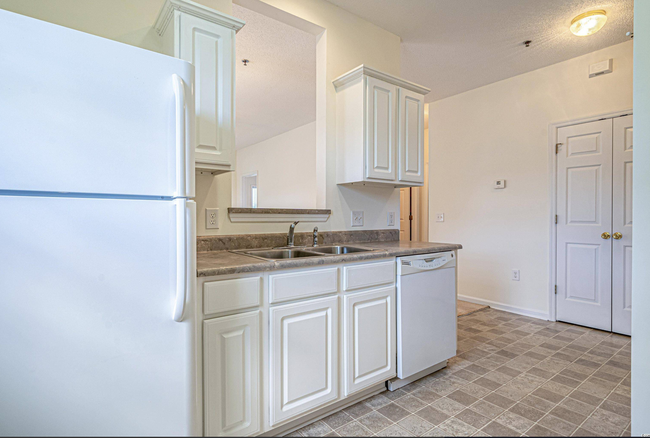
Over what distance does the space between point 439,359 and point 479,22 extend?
99.0 inches

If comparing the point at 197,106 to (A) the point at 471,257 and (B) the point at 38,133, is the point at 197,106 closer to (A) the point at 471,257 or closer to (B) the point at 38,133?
(B) the point at 38,133

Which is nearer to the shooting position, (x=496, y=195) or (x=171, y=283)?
(x=171, y=283)

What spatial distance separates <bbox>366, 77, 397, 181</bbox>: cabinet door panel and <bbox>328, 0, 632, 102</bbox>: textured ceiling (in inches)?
26.2

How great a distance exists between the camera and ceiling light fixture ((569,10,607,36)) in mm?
2484

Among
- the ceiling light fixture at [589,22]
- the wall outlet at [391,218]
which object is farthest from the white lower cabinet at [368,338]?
the ceiling light fixture at [589,22]

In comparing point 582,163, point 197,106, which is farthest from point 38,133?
point 582,163

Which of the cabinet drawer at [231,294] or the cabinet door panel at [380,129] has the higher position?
the cabinet door panel at [380,129]

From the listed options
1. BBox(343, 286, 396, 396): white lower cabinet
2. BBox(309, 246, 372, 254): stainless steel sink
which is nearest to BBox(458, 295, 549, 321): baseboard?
BBox(343, 286, 396, 396): white lower cabinet

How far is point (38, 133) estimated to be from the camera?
87 centimetres

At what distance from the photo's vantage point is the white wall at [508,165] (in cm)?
321

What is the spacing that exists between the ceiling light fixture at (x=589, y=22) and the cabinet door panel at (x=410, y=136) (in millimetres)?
1271

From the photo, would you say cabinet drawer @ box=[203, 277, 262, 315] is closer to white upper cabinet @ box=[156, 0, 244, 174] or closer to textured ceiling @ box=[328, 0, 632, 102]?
white upper cabinet @ box=[156, 0, 244, 174]

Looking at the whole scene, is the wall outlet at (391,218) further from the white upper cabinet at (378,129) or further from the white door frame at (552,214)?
the white door frame at (552,214)

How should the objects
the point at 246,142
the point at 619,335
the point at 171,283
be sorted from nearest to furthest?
the point at 171,283 → the point at 619,335 → the point at 246,142
